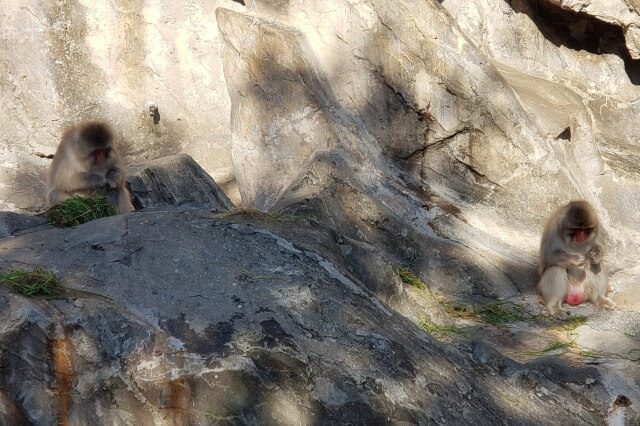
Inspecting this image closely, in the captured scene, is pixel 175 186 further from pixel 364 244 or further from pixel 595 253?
pixel 595 253

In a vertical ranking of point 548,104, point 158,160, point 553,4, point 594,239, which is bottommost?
point 158,160

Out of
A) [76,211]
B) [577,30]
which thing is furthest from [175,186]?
[577,30]

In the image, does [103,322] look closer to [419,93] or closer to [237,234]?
[237,234]

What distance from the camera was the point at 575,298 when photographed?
955cm

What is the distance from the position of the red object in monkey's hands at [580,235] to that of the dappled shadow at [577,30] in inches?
194

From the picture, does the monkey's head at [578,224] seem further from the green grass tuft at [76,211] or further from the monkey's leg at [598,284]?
the green grass tuft at [76,211]

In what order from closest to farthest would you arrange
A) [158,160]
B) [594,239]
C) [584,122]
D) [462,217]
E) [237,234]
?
[237,234] < [594,239] < [462,217] < [158,160] < [584,122]

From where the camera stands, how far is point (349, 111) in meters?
10.5

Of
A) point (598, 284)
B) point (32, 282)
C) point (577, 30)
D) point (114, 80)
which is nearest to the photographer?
point (32, 282)

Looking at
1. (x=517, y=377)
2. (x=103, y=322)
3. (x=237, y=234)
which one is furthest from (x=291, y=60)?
(x=103, y=322)

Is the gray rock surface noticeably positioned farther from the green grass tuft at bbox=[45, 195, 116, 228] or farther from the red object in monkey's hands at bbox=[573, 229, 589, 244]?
the red object in monkey's hands at bbox=[573, 229, 589, 244]

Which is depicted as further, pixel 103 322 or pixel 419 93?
pixel 419 93

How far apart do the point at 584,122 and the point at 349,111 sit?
3518 millimetres

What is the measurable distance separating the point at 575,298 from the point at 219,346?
18.4 feet
